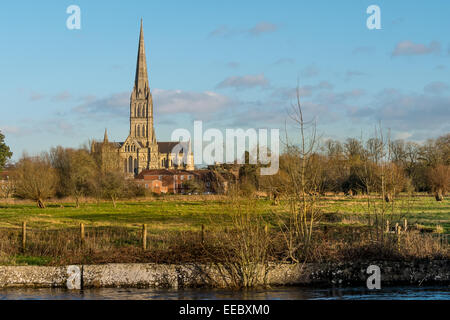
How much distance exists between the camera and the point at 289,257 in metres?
16.2

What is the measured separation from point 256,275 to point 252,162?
3502 centimetres

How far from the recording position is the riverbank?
15.6 m

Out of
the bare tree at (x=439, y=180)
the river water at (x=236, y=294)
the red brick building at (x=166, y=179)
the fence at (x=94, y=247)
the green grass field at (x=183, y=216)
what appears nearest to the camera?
the river water at (x=236, y=294)

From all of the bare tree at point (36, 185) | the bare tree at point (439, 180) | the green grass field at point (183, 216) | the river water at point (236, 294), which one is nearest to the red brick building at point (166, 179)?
the bare tree at point (36, 185)

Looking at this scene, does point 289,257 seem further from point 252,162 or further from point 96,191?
point 96,191

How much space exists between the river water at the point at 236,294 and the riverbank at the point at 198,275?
0.41m

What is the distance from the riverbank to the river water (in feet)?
1.35

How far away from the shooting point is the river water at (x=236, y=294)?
14.0m

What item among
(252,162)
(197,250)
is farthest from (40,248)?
(252,162)

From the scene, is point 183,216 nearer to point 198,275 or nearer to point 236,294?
point 198,275

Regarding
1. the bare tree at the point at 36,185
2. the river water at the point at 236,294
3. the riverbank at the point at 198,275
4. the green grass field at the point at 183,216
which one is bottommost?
the river water at the point at 236,294

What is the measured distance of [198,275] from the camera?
51.3ft

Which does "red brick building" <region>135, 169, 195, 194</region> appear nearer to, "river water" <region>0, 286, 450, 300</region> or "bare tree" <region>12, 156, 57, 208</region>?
"bare tree" <region>12, 156, 57, 208</region>

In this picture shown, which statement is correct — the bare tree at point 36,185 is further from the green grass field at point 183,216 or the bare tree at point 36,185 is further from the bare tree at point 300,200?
the bare tree at point 300,200
